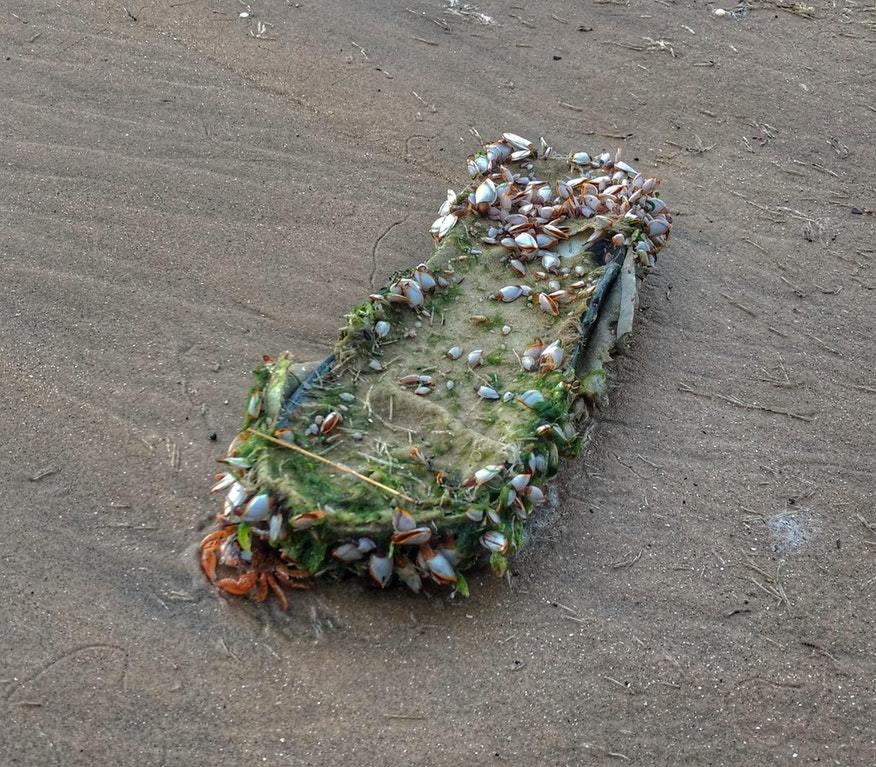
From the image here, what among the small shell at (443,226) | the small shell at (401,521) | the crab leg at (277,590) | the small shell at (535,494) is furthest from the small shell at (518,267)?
the crab leg at (277,590)

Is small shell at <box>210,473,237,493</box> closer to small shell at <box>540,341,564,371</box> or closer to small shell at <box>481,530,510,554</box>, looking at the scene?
small shell at <box>481,530,510,554</box>

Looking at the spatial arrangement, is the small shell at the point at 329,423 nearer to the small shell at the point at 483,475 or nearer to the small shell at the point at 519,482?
the small shell at the point at 483,475

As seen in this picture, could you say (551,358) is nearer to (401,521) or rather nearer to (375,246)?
(401,521)

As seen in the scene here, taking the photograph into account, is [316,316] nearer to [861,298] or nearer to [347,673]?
[347,673]

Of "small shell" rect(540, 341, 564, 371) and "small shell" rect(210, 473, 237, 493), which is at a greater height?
"small shell" rect(540, 341, 564, 371)

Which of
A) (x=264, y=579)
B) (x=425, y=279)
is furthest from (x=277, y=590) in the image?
(x=425, y=279)

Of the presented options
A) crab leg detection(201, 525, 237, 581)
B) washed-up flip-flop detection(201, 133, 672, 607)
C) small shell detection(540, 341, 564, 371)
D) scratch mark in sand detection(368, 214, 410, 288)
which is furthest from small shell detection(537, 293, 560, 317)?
crab leg detection(201, 525, 237, 581)
